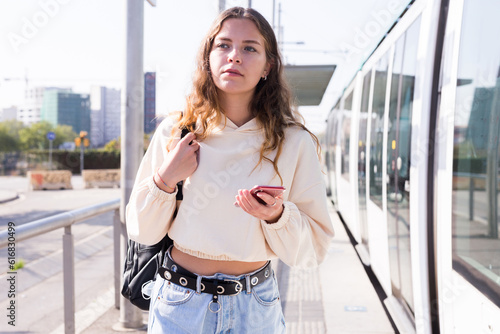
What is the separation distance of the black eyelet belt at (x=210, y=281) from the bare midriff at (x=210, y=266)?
0.08 ft

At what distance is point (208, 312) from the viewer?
5.89 ft

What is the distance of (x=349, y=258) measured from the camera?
7012mm

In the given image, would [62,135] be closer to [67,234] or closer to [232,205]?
[67,234]

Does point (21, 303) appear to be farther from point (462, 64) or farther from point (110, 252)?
point (110, 252)

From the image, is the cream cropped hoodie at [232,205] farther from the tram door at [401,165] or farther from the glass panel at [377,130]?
the glass panel at [377,130]

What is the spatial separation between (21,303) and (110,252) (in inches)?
230

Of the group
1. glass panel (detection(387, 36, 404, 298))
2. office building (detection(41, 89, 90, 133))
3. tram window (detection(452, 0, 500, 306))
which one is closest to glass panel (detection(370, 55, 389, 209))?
glass panel (detection(387, 36, 404, 298))

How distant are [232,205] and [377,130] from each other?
12.8 feet

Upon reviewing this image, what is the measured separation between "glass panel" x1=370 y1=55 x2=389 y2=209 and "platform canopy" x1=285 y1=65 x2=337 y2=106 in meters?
1.49

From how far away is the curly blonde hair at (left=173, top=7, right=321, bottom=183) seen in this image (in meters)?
1.93

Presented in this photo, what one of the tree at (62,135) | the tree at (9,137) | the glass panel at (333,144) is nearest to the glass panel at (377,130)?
the glass panel at (333,144)

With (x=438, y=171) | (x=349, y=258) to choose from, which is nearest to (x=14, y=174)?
(x=349, y=258)

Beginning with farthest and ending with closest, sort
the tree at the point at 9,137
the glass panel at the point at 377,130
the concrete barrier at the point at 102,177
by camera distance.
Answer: the tree at the point at 9,137 < the concrete barrier at the point at 102,177 < the glass panel at the point at 377,130

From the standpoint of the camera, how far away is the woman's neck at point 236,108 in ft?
6.59
